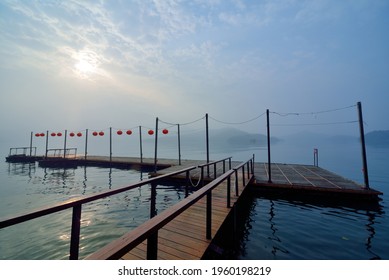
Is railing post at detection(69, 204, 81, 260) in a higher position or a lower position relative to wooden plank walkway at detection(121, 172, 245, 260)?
higher

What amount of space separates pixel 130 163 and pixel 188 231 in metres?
20.7

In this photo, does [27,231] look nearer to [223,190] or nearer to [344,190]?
[223,190]

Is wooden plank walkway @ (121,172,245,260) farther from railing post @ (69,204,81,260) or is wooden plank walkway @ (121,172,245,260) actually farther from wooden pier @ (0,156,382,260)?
railing post @ (69,204,81,260)

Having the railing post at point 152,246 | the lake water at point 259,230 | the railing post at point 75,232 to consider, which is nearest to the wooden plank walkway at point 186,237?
the lake water at point 259,230

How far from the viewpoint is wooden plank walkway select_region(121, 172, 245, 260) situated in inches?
147

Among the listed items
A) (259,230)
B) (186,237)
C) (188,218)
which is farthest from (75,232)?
(259,230)

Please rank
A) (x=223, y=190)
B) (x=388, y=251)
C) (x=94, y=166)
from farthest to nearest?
(x=94, y=166) < (x=223, y=190) < (x=388, y=251)

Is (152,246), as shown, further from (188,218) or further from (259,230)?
(259,230)

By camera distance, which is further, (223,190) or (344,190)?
(344,190)

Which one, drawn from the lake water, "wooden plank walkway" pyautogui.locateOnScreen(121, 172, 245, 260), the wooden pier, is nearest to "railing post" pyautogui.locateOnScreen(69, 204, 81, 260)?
the wooden pier

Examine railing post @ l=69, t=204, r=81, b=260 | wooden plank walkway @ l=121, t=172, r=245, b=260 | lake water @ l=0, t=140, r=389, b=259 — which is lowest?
lake water @ l=0, t=140, r=389, b=259
